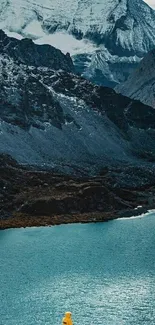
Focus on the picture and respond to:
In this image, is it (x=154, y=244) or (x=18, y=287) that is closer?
(x=18, y=287)

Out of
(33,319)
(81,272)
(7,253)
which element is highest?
(33,319)

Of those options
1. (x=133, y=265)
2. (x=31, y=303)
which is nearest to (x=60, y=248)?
(x=133, y=265)

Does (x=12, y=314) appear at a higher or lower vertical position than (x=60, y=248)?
higher

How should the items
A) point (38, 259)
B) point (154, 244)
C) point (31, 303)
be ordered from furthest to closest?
1. point (154, 244)
2. point (38, 259)
3. point (31, 303)

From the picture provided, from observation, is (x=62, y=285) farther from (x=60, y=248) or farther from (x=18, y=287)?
(x=60, y=248)

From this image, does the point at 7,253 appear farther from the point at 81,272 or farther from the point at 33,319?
the point at 33,319

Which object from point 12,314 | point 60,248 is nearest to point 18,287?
point 12,314

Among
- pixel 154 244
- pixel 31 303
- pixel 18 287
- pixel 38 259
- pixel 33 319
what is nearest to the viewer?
pixel 33 319
